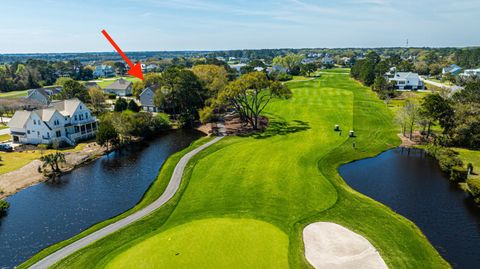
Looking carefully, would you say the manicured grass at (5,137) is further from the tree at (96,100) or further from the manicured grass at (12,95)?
the manicured grass at (12,95)

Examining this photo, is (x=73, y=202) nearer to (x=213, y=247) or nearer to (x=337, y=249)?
(x=213, y=247)

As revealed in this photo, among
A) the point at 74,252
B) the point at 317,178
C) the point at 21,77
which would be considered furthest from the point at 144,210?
the point at 21,77

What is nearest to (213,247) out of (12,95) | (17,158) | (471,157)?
(17,158)

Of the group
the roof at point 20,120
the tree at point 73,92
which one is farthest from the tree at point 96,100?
the roof at point 20,120

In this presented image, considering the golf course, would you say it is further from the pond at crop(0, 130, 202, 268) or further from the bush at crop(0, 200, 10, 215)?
the bush at crop(0, 200, 10, 215)

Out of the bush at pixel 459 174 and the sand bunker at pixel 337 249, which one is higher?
the bush at pixel 459 174
